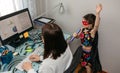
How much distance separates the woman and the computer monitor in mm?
508

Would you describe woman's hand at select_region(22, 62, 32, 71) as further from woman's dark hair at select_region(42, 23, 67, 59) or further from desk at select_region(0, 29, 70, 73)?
woman's dark hair at select_region(42, 23, 67, 59)

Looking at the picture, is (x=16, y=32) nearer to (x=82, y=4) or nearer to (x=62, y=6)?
(x=62, y=6)

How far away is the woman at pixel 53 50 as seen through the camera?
47.9 inches

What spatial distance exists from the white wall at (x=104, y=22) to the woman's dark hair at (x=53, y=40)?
0.92 meters

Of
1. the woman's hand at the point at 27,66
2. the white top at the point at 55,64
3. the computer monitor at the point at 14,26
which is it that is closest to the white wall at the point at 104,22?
the computer monitor at the point at 14,26

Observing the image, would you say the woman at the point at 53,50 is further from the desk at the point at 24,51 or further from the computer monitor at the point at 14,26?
the computer monitor at the point at 14,26

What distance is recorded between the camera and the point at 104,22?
6.63 ft

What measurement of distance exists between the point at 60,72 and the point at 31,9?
1.07 m

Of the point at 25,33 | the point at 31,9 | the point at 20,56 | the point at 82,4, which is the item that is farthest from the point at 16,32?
the point at 82,4

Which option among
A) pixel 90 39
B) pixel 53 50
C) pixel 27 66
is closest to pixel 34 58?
pixel 27 66

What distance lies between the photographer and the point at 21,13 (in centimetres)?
177

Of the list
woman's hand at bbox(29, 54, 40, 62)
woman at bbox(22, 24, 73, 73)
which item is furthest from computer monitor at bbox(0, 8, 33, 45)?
woman at bbox(22, 24, 73, 73)

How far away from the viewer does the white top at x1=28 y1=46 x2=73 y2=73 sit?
121 cm

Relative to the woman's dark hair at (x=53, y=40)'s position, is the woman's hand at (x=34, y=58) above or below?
below
